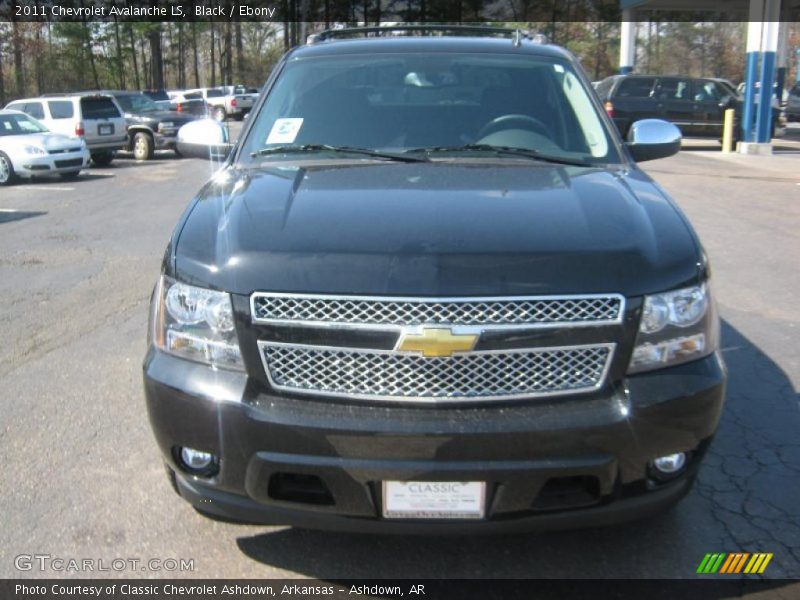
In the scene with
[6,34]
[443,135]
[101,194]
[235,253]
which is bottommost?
[101,194]

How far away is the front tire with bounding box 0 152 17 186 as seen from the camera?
52.3 feet

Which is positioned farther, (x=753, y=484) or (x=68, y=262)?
(x=68, y=262)

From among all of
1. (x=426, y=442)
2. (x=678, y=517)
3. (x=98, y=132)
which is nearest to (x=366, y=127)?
(x=426, y=442)

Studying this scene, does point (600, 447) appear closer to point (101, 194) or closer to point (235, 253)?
point (235, 253)

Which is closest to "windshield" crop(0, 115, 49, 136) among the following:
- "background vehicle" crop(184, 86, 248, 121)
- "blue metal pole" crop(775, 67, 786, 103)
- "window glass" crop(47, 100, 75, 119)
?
"window glass" crop(47, 100, 75, 119)

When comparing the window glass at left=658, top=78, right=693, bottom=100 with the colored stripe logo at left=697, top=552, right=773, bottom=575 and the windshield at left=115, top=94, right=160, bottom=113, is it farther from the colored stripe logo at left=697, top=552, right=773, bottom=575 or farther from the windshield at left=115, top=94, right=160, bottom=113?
the colored stripe logo at left=697, top=552, right=773, bottom=575

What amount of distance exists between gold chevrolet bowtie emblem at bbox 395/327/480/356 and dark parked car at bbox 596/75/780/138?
838 inches

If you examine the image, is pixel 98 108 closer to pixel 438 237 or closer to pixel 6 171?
pixel 6 171

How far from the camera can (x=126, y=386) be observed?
15.6 feet

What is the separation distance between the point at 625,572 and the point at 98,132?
18.4 m

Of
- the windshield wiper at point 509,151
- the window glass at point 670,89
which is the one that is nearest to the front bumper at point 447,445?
the windshield wiper at point 509,151

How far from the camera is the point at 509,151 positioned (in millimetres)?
3727

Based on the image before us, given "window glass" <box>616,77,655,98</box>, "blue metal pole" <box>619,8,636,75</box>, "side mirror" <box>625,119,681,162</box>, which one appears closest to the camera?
"side mirror" <box>625,119,681,162</box>

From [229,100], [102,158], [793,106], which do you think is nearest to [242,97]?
[229,100]
